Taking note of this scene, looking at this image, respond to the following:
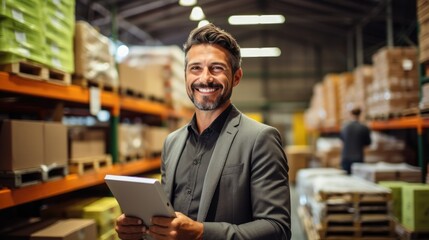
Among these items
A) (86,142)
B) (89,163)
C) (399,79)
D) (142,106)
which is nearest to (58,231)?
(89,163)

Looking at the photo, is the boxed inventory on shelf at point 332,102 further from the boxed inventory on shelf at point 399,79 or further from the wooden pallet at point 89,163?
the wooden pallet at point 89,163

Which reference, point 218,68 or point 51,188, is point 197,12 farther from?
point 218,68

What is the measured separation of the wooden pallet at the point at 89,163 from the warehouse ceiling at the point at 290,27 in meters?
3.22

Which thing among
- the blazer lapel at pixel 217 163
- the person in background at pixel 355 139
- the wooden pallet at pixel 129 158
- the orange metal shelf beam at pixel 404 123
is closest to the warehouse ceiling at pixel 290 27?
the wooden pallet at pixel 129 158

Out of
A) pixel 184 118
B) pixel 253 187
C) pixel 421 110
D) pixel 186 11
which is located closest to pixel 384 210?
pixel 421 110

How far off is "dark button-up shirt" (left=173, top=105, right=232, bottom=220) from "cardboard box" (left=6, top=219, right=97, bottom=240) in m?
1.43

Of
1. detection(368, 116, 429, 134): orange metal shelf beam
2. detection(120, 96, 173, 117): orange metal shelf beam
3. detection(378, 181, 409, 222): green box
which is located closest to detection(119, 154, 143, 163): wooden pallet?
detection(120, 96, 173, 117): orange metal shelf beam

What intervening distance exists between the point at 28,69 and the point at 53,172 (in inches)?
41.1

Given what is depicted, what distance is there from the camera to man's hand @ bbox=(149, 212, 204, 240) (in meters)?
1.93

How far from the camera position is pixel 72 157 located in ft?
13.9

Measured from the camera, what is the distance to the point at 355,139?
27.8 feet

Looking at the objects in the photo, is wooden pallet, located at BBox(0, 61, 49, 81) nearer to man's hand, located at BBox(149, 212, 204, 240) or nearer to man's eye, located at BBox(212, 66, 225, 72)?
man's eye, located at BBox(212, 66, 225, 72)

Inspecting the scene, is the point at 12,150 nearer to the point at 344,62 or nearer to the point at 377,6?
the point at 377,6

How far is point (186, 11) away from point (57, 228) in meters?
11.5
